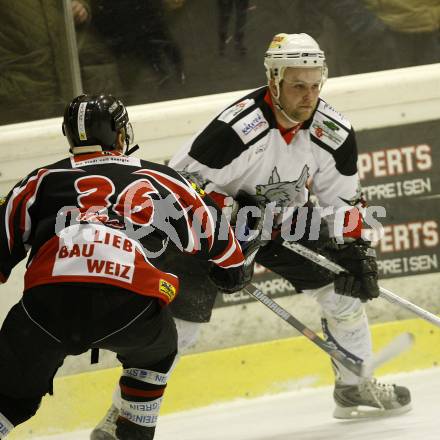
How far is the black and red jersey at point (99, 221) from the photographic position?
244cm

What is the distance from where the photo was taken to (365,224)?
432 cm

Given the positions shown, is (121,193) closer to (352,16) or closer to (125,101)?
(125,101)

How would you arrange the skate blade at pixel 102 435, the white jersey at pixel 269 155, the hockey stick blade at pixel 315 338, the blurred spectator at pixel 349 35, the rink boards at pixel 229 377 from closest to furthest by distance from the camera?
the skate blade at pixel 102 435, the white jersey at pixel 269 155, the hockey stick blade at pixel 315 338, the rink boards at pixel 229 377, the blurred spectator at pixel 349 35

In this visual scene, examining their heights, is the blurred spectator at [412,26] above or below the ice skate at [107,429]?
above

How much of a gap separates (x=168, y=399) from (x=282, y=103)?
1360mm

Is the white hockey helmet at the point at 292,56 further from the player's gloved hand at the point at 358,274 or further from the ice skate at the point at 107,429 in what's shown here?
the ice skate at the point at 107,429

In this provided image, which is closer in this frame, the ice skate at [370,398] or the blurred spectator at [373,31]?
the ice skate at [370,398]

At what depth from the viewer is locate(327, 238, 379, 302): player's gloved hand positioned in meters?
3.49

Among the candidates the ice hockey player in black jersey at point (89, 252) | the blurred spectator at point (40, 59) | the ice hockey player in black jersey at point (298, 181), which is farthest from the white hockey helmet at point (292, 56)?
the blurred spectator at point (40, 59)

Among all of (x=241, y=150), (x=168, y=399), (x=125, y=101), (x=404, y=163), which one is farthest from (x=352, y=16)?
(x=168, y=399)

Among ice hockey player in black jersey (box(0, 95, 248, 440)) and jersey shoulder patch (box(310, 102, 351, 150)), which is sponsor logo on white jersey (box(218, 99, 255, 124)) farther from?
ice hockey player in black jersey (box(0, 95, 248, 440))

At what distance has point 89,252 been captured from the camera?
2436 mm

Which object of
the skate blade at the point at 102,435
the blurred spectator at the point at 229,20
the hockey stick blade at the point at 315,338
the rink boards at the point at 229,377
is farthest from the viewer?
the blurred spectator at the point at 229,20

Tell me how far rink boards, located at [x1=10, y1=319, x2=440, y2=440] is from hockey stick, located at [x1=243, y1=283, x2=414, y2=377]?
54cm
